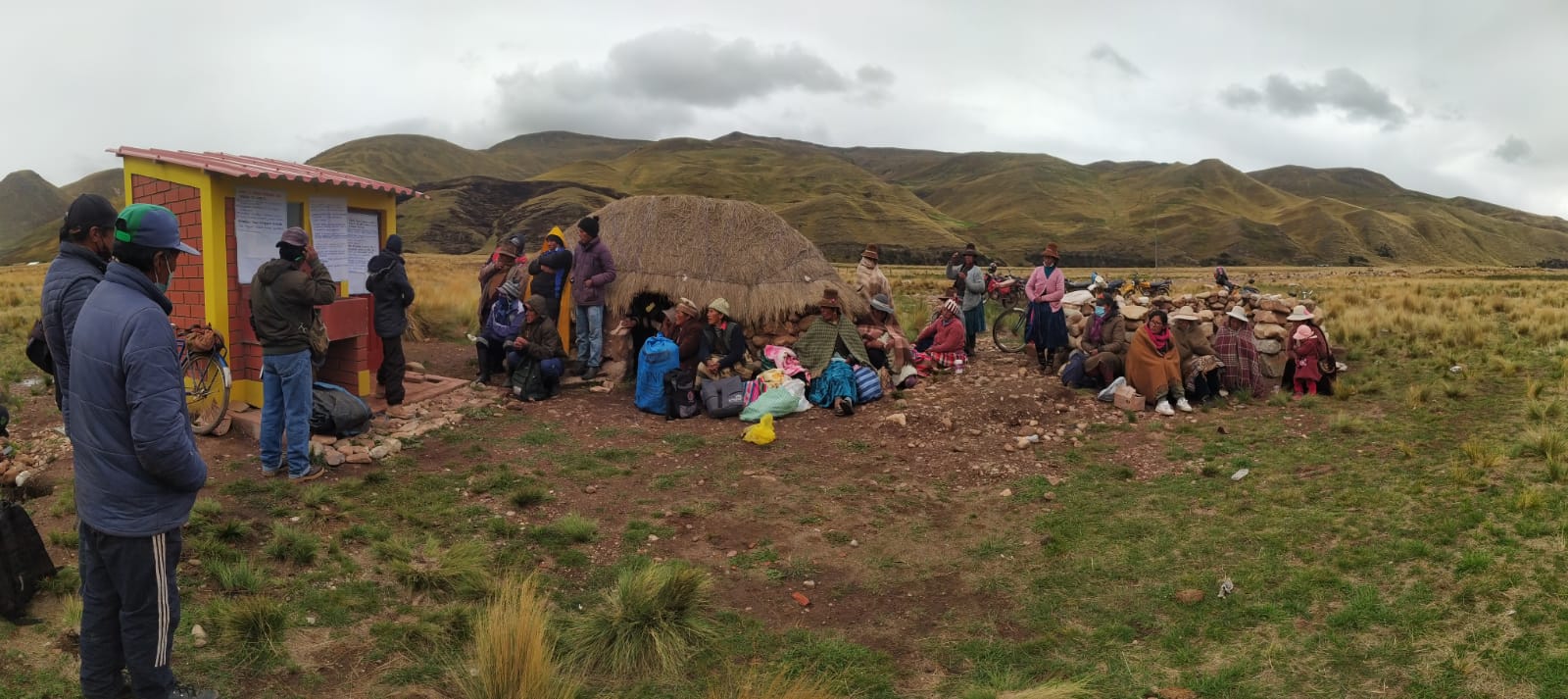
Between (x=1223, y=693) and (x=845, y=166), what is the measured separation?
15791cm

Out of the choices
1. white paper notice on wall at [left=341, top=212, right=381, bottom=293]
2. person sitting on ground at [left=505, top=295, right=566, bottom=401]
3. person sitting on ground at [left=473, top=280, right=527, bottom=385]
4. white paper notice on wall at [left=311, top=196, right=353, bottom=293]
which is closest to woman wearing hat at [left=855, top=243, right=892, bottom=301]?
person sitting on ground at [left=505, top=295, right=566, bottom=401]

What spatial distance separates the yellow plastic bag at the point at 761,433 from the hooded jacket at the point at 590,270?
11.0 feet

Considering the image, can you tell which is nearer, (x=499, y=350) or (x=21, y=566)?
(x=21, y=566)

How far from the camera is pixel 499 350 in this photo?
10.7 metres

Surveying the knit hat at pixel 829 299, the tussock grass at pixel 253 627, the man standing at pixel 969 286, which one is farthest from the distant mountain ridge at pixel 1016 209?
the tussock grass at pixel 253 627

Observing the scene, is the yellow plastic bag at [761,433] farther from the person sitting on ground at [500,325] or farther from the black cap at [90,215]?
the black cap at [90,215]

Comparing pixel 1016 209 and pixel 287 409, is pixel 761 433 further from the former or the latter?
pixel 1016 209

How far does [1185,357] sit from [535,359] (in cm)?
811

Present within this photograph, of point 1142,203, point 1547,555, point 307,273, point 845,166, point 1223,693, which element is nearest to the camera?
point 1223,693

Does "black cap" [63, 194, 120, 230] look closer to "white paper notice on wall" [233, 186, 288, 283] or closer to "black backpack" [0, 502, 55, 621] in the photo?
"black backpack" [0, 502, 55, 621]

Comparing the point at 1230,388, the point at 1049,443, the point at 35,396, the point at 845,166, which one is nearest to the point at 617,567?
the point at 1049,443

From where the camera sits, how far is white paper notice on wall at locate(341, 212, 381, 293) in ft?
28.6

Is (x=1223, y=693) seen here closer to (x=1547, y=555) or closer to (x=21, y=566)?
(x=1547, y=555)

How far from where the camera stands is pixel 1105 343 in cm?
1077
